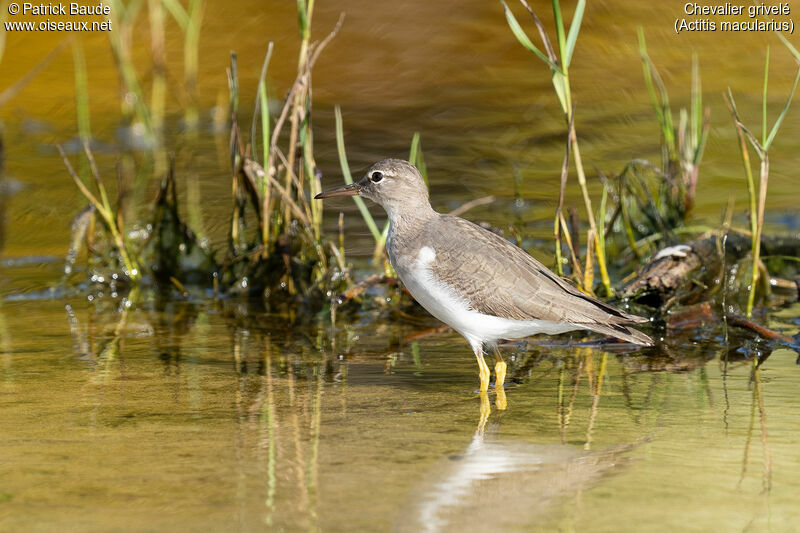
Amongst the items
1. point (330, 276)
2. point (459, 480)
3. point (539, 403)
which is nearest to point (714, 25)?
point (330, 276)

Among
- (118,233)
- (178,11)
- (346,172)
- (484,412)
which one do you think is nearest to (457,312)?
(484,412)

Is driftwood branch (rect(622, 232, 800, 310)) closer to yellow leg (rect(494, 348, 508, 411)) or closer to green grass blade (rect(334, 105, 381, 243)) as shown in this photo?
yellow leg (rect(494, 348, 508, 411))

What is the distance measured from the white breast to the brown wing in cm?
4

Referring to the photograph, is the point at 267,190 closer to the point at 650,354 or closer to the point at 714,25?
the point at 650,354

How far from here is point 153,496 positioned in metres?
3.96

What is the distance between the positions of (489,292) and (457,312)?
20 cm

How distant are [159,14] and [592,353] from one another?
26.8 ft

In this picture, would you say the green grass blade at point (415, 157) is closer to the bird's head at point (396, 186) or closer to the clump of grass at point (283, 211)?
the bird's head at point (396, 186)

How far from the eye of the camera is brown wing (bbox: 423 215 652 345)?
5.21m

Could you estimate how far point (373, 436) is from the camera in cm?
465

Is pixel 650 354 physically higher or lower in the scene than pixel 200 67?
lower

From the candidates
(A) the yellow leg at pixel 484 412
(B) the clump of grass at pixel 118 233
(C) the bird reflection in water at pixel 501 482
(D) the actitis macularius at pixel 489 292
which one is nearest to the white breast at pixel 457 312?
(D) the actitis macularius at pixel 489 292

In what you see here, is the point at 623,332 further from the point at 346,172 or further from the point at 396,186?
the point at 346,172

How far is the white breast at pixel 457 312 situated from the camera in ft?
17.3
